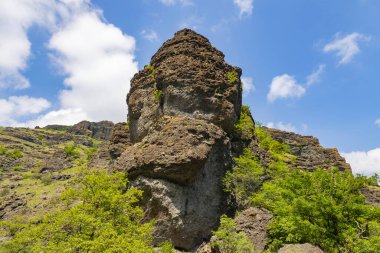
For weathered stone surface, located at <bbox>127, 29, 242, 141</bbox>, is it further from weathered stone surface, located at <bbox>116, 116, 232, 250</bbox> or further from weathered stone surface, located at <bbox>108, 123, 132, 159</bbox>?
weathered stone surface, located at <bbox>108, 123, 132, 159</bbox>

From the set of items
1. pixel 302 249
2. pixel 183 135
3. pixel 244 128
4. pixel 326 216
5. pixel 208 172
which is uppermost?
pixel 244 128

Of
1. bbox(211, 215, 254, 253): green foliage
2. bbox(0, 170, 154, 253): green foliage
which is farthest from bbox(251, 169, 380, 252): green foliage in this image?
bbox(0, 170, 154, 253): green foliage

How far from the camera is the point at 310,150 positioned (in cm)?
13050

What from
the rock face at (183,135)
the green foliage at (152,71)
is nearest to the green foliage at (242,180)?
the rock face at (183,135)

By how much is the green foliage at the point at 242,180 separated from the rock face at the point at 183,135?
1.19 meters

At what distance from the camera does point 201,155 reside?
126 feet

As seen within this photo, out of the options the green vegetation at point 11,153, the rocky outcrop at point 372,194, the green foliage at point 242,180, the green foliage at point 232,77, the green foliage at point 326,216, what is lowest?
the green foliage at point 326,216

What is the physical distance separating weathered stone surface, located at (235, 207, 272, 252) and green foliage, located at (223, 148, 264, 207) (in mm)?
8974

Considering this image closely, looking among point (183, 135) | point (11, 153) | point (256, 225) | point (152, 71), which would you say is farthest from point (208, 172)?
point (11, 153)

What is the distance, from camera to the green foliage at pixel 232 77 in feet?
169

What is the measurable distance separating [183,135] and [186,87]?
913 cm

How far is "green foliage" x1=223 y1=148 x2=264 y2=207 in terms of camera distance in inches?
1658

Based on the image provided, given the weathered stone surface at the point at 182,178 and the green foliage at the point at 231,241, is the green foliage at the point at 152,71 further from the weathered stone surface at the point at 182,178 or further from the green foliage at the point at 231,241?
the green foliage at the point at 231,241

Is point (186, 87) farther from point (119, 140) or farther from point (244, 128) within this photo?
point (119, 140)
